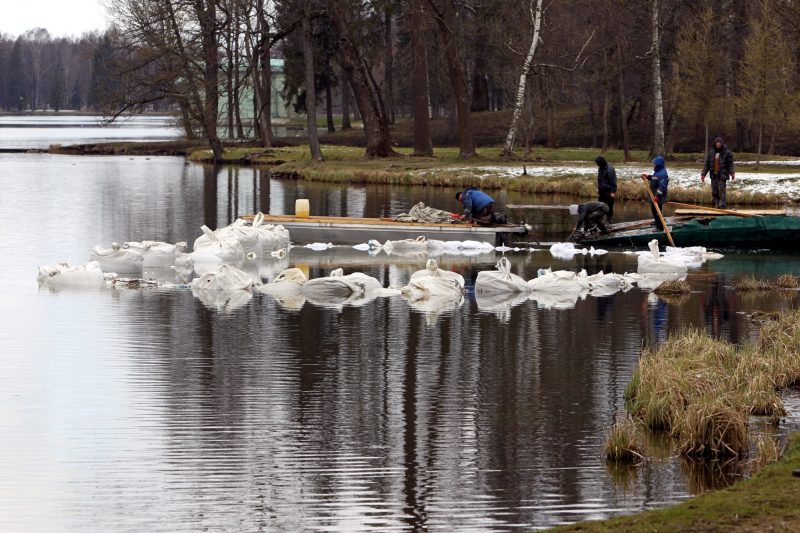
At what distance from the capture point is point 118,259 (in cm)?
2467

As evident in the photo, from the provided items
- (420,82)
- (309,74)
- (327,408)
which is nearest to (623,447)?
(327,408)

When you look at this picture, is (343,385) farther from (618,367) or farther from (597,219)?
(597,219)

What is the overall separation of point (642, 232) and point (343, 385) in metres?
15.4

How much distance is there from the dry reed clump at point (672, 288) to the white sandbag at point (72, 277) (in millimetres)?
9709

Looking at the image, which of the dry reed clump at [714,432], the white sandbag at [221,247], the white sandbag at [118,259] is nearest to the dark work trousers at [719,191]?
the white sandbag at [221,247]

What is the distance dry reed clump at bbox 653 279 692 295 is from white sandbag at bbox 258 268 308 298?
6.10 metres

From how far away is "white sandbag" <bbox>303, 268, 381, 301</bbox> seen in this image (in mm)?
21344

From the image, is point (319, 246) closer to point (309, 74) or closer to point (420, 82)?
point (309, 74)

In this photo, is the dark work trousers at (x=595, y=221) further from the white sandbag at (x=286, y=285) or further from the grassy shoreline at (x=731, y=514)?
the grassy shoreline at (x=731, y=514)

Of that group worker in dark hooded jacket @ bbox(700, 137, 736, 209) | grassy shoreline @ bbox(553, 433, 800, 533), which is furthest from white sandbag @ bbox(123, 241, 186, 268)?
Answer: grassy shoreline @ bbox(553, 433, 800, 533)

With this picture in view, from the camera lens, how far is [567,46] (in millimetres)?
62875

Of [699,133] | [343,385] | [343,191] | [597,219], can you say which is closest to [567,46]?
[699,133]

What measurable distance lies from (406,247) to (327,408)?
1448cm

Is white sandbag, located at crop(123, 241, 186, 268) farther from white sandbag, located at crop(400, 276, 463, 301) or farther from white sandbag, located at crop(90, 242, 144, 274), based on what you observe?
white sandbag, located at crop(400, 276, 463, 301)
